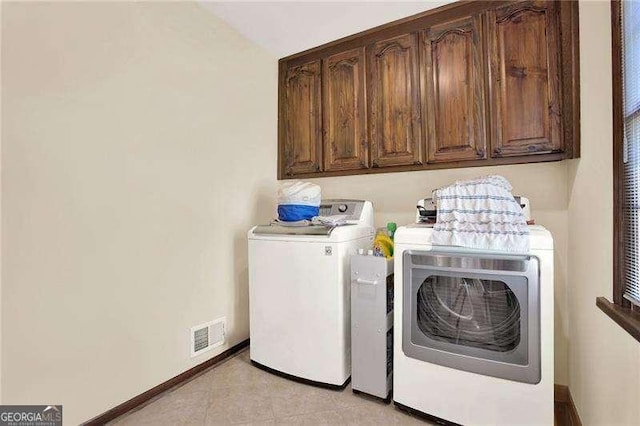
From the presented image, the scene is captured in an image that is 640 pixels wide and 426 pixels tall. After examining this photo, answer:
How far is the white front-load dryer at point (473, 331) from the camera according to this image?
1.30 metres

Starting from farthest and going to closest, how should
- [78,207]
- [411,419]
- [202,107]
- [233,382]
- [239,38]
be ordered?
[239,38] < [202,107] < [233,382] < [411,419] < [78,207]

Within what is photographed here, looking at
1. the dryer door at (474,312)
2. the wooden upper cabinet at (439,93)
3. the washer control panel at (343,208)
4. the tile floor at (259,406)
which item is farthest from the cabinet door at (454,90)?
the tile floor at (259,406)

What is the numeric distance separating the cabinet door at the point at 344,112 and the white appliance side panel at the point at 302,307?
73 cm

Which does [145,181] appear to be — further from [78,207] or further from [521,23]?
[521,23]

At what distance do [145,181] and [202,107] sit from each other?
2.11 feet

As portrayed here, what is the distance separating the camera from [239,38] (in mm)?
2305

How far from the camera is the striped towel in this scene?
1353mm

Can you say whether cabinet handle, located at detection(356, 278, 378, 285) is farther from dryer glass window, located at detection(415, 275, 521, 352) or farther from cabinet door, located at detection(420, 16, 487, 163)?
cabinet door, located at detection(420, 16, 487, 163)

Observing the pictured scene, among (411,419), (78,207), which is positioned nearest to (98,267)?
(78,207)

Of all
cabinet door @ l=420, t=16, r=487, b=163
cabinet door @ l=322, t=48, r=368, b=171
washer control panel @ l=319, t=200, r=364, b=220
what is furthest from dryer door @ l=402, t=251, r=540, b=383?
cabinet door @ l=322, t=48, r=368, b=171

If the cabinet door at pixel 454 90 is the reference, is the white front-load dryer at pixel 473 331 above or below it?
below

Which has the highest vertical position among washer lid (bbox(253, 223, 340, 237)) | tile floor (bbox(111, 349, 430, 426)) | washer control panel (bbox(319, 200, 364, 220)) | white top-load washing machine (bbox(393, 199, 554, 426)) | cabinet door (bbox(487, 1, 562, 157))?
cabinet door (bbox(487, 1, 562, 157))

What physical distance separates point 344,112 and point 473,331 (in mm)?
1727

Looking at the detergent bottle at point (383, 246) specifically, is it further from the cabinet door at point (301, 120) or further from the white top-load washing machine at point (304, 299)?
the cabinet door at point (301, 120)
